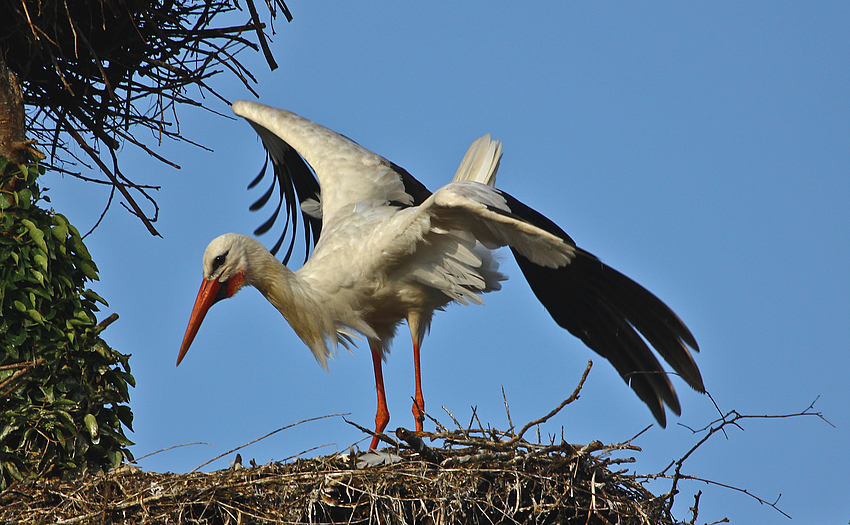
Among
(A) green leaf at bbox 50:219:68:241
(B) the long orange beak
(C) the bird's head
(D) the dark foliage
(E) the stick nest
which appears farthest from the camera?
(C) the bird's head

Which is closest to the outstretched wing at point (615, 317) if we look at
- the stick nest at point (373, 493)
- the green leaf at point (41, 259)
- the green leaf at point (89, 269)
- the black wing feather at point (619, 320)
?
the black wing feather at point (619, 320)

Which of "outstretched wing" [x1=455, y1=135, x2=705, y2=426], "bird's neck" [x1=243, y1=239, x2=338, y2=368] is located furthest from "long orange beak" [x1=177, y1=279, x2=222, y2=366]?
"outstretched wing" [x1=455, y1=135, x2=705, y2=426]

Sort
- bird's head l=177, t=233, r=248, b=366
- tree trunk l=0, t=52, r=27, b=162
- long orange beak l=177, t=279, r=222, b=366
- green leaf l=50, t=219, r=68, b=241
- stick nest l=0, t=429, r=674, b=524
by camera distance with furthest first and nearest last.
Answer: bird's head l=177, t=233, r=248, b=366 < long orange beak l=177, t=279, r=222, b=366 < tree trunk l=0, t=52, r=27, b=162 < green leaf l=50, t=219, r=68, b=241 < stick nest l=0, t=429, r=674, b=524

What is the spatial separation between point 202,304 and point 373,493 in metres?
1.45

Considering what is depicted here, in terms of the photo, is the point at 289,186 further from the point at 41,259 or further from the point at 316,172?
the point at 41,259

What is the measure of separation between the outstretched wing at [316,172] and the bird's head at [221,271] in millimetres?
694

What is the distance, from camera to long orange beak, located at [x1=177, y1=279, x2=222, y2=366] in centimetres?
377

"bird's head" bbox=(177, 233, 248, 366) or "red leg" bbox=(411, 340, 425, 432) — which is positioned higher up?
"bird's head" bbox=(177, 233, 248, 366)

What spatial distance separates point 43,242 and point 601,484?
1978mm

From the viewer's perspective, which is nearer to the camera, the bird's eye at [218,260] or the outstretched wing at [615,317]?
the outstretched wing at [615,317]

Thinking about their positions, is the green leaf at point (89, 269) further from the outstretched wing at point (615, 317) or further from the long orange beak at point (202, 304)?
the outstretched wing at point (615, 317)

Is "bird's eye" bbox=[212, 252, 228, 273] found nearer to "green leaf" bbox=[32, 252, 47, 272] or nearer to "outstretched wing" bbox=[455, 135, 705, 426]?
"green leaf" bbox=[32, 252, 47, 272]

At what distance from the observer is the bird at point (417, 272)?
3328 millimetres

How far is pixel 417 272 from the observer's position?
3.80 m
